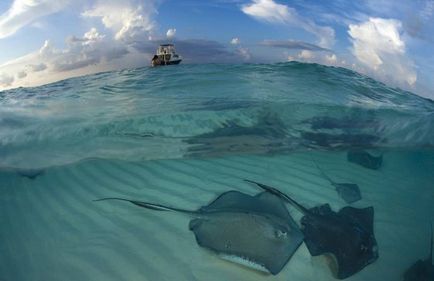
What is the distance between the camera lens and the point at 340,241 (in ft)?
19.0

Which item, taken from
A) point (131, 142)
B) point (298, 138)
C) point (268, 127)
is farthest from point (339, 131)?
point (131, 142)

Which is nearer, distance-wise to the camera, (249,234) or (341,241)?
(249,234)

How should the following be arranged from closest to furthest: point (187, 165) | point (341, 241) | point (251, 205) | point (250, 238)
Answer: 1. point (250, 238)
2. point (341, 241)
3. point (251, 205)
4. point (187, 165)

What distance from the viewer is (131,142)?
1047 centimetres

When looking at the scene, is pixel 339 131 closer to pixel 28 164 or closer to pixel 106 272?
pixel 106 272

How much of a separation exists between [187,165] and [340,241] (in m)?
5.47

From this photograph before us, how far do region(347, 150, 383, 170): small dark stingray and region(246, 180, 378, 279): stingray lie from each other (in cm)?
531

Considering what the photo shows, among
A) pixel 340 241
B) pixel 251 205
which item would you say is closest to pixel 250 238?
pixel 251 205

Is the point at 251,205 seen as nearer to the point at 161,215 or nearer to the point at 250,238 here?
the point at 250,238

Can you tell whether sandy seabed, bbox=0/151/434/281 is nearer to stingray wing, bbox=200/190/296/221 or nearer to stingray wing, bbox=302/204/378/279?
stingray wing, bbox=302/204/378/279

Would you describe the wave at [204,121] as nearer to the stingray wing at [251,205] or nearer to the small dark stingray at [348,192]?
the small dark stingray at [348,192]

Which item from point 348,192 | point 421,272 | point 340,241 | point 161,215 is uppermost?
point 340,241

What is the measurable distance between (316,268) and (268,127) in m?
5.88

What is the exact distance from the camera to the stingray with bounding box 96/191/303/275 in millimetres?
5234
